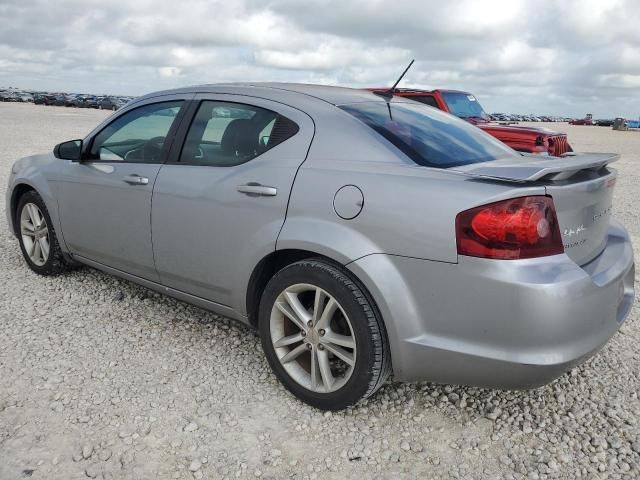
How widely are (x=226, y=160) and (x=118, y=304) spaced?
63.6 inches

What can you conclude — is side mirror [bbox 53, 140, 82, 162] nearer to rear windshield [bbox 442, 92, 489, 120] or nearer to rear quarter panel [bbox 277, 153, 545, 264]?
rear quarter panel [bbox 277, 153, 545, 264]

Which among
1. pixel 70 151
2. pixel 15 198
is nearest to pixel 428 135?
pixel 70 151

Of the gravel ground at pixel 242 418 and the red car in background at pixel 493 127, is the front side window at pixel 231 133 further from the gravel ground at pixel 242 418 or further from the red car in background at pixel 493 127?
the red car in background at pixel 493 127

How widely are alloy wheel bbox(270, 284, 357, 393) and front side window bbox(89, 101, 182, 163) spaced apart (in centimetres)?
134

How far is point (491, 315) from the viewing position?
231 cm

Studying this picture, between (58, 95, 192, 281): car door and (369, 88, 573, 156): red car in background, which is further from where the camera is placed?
(369, 88, 573, 156): red car in background

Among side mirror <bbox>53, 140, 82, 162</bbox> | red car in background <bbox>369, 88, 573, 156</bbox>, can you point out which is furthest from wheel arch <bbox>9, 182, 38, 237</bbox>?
red car in background <bbox>369, 88, 573, 156</bbox>

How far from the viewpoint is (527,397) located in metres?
3.02

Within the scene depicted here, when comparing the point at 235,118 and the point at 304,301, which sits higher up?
the point at 235,118

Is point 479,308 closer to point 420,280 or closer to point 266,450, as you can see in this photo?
point 420,280

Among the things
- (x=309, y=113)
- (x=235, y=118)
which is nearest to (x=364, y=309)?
(x=309, y=113)

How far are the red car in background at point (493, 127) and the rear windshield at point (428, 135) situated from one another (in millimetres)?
5435

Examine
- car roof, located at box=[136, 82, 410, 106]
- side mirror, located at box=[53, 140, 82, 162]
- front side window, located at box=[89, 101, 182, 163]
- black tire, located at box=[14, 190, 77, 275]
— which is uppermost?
car roof, located at box=[136, 82, 410, 106]

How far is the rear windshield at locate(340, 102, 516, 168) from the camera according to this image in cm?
275
